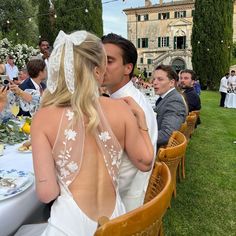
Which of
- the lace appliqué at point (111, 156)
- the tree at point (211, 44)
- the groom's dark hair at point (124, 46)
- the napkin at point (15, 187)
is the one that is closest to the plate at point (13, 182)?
the napkin at point (15, 187)

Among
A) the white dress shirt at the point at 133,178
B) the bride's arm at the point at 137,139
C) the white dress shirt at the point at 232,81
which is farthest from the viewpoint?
the white dress shirt at the point at 232,81

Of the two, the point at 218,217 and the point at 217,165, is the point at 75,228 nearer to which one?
the point at 218,217

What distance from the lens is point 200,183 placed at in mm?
4004

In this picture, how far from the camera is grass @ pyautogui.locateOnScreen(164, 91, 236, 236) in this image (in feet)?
9.60

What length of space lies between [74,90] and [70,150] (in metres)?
0.26

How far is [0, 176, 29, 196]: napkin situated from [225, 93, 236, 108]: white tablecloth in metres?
12.2

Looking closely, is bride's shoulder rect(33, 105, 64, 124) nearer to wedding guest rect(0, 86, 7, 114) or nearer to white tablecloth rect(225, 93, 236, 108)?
wedding guest rect(0, 86, 7, 114)

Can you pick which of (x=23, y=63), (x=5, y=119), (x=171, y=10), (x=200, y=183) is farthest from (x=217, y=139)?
(x=171, y=10)

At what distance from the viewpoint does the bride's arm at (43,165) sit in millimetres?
1328

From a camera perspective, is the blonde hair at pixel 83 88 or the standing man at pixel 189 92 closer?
the blonde hair at pixel 83 88

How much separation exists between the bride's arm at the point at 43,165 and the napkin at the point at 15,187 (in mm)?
229

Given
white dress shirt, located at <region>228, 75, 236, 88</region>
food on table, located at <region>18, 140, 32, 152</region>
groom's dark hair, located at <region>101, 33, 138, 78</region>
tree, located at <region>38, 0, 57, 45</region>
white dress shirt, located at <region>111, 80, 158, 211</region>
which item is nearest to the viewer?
white dress shirt, located at <region>111, 80, 158, 211</region>

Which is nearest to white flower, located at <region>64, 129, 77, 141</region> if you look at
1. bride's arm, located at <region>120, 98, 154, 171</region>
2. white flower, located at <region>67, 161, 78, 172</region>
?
white flower, located at <region>67, 161, 78, 172</region>

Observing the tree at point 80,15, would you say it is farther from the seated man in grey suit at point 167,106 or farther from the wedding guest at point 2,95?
the wedding guest at point 2,95
